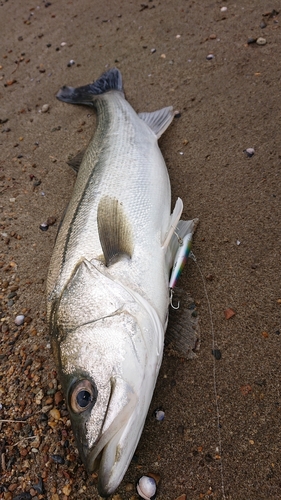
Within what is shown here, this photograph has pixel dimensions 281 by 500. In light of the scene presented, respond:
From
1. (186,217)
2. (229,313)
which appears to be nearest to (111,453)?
(229,313)

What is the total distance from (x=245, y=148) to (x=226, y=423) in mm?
2508

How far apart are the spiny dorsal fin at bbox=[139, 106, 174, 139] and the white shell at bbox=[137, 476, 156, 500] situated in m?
3.09

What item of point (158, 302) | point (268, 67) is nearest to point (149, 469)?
point (158, 302)

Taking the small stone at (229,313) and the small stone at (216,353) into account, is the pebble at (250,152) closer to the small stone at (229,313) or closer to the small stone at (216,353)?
the small stone at (229,313)

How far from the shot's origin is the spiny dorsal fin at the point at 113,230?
248 cm

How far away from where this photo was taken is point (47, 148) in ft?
14.8

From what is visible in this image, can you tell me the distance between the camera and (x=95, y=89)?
464cm

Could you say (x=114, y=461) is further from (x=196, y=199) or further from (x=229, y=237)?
(x=196, y=199)

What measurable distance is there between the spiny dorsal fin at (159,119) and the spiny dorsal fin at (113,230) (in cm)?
144

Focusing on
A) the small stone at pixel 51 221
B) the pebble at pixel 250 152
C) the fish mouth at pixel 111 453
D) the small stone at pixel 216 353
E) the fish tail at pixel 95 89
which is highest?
the fish tail at pixel 95 89

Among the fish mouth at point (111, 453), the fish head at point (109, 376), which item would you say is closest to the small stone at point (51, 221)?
the fish head at point (109, 376)

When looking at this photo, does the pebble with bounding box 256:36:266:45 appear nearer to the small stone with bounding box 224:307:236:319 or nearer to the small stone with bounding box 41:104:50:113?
Answer: the small stone with bounding box 41:104:50:113

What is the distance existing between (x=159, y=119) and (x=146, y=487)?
340cm

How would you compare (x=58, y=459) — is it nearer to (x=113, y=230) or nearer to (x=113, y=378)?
(x=113, y=378)
